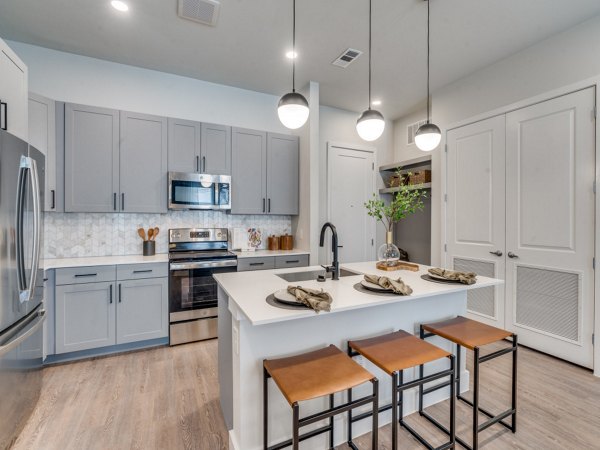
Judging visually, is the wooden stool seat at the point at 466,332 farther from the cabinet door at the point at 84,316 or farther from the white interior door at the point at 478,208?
the cabinet door at the point at 84,316

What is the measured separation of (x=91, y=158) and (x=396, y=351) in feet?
11.1

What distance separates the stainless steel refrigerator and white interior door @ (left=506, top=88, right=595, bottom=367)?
4.26 metres

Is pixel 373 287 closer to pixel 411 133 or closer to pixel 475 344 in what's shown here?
pixel 475 344

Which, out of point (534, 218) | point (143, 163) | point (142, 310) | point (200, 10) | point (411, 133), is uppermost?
point (200, 10)

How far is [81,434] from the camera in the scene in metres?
1.86

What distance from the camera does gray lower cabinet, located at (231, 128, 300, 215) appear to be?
12.5ft

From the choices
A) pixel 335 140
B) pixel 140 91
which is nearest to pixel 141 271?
pixel 140 91

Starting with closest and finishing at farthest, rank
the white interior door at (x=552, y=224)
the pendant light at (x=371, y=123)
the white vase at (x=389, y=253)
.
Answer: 1. the pendant light at (x=371, y=123)
2. the white vase at (x=389, y=253)
3. the white interior door at (x=552, y=224)

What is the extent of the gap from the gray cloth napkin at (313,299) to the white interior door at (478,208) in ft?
9.28

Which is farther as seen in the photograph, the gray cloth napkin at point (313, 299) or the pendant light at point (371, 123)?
the pendant light at point (371, 123)

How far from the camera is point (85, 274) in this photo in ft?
9.23

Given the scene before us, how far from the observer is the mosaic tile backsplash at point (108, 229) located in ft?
10.5

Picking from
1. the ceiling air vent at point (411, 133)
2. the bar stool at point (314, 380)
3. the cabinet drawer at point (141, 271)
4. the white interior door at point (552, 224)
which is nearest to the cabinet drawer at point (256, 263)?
the cabinet drawer at point (141, 271)

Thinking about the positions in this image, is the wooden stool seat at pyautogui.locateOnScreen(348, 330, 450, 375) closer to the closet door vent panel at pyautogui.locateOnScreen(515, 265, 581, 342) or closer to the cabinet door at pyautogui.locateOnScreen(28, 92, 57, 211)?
the closet door vent panel at pyautogui.locateOnScreen(515, 265, 581, 342)
